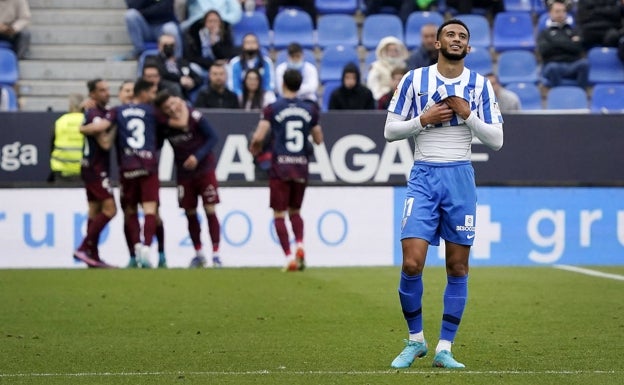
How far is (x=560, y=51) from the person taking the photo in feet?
65.9

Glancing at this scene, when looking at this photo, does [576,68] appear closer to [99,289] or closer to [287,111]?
[287,111]

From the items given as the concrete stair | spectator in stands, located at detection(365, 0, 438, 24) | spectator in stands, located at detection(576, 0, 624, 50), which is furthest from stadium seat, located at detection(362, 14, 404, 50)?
the concrete stair

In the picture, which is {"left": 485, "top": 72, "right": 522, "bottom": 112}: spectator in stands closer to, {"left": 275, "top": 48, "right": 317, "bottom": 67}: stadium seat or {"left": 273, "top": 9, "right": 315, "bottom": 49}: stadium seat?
{"left": 275, "top": 48, "right": 317, "bottom": 67}: stadium seat

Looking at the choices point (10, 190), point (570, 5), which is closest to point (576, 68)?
point (570, 5)

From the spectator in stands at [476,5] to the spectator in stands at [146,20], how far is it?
433 cm

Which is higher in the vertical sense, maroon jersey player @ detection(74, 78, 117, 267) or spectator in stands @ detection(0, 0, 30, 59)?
spectator in stands @ detection(0, 0, 30, 59)

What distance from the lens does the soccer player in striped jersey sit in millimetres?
7652

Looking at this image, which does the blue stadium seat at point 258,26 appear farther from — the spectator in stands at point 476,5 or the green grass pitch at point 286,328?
the green grass pitch at point 286,328

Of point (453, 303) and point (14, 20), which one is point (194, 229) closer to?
point (14, 20)

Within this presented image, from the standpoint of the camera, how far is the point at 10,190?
16859mm

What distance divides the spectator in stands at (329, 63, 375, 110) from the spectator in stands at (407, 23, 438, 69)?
884 millimetres

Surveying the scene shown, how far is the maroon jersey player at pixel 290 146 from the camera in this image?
14.7 m

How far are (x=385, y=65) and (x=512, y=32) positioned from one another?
10.6 feet

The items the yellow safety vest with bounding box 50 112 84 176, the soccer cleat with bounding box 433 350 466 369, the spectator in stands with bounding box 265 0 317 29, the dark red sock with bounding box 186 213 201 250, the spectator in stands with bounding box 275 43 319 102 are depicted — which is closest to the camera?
the soccer cleat with bounding box 433 350 466 369
